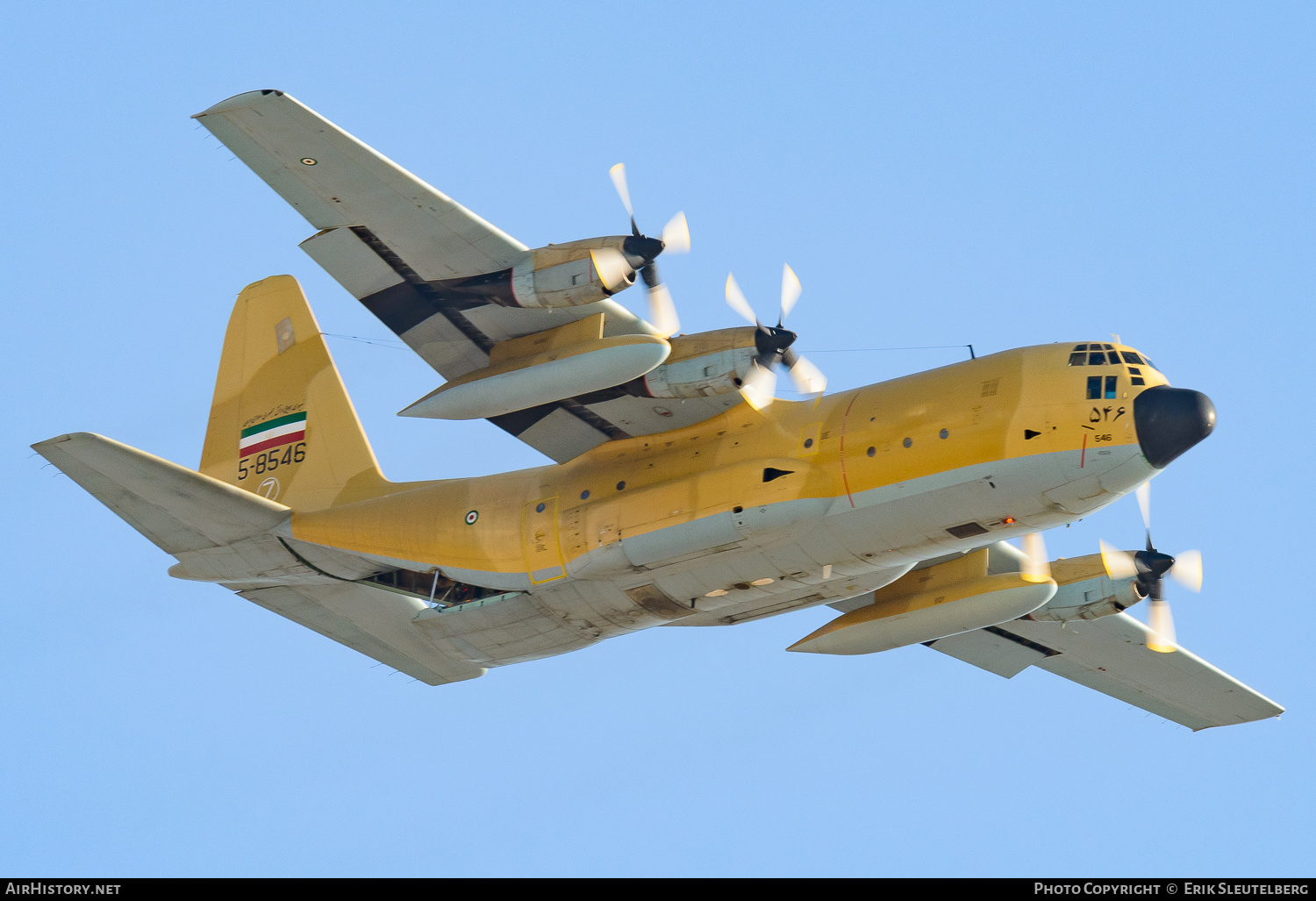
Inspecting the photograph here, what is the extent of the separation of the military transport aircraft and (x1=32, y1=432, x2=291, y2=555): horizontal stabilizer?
0.03 meters

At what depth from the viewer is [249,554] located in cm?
1998

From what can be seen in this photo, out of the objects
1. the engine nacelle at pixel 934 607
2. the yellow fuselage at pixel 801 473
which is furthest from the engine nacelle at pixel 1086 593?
the yellow fuselage at pixel 801 473

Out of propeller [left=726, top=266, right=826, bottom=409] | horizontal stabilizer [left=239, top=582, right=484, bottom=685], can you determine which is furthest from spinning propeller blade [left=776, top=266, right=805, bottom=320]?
horizontal stabilizer [left=239, top=582, right=484, bottom=685]

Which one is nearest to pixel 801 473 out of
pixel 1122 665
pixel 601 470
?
pixel 601 470

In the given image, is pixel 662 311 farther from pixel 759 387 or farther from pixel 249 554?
pixel 249 554

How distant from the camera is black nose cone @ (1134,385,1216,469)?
54.0 ft

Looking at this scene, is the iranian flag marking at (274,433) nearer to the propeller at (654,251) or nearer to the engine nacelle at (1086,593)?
the propeller at (654,251)

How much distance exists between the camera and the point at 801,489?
17.6m

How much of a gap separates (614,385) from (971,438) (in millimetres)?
4025

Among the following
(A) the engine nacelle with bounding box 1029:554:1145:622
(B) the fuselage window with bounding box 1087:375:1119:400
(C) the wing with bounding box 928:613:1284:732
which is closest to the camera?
(B) the fuselage window with bounding box 1087:375:1119:400

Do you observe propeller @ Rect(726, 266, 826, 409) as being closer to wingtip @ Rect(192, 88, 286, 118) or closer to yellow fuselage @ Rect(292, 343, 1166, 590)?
yellow fuselage @ Rect(292, 343, 1166, 590)

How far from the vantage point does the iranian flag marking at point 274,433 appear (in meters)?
21.6

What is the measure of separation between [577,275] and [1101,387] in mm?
5932
